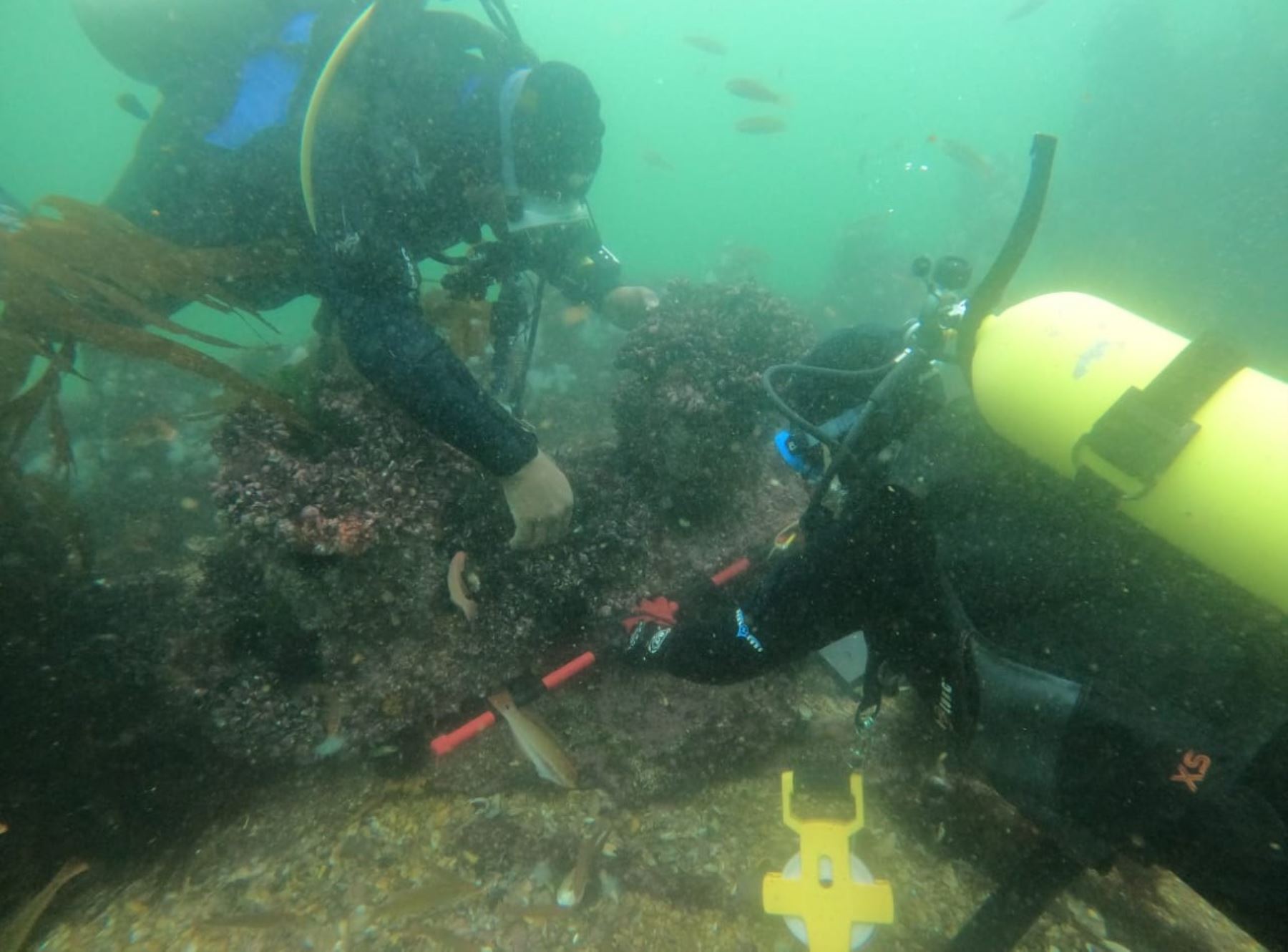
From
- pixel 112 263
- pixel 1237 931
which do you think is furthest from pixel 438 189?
pixel 1237 931

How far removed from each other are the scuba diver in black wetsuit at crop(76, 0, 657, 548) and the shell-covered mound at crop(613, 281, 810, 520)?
38.1 inches

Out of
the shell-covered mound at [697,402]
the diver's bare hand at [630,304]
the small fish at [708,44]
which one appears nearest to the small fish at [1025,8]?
the small fish at [708,44]

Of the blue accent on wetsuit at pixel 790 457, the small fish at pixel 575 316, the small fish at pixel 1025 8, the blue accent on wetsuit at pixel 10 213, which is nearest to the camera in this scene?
the blue accent on wetsuit at pixel 790 457

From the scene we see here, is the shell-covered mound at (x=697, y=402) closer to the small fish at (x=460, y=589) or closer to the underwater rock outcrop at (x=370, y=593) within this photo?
the underwater rock outcrop at (x=370, y=593)

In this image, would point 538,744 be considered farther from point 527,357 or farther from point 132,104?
point 132,104

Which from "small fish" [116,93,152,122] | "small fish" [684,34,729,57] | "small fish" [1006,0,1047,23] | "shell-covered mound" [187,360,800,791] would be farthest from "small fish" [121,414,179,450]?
"small fish" [1006,0,1047,23]

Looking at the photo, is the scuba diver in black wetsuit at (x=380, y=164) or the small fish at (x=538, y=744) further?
the small fish at (x=538, y=744)

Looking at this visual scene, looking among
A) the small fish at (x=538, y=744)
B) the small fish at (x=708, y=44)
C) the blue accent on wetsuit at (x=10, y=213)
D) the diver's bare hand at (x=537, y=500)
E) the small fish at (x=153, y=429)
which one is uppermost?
the small fish at (x=708, y=44)

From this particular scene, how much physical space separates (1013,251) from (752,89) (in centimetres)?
1536

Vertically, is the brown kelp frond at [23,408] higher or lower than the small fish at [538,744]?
higher

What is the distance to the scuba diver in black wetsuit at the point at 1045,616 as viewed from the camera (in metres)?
1.70

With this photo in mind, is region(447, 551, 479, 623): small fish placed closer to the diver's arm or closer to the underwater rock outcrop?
the underwater rock outcrop

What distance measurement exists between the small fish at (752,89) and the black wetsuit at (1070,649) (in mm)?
15180

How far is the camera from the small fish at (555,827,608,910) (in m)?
2.89
